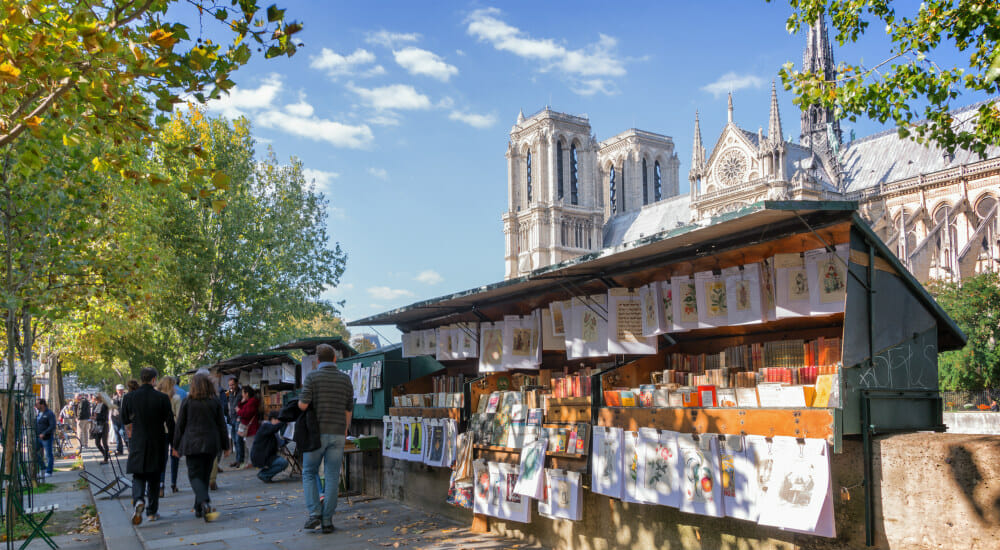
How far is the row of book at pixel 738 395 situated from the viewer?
5.27 meters

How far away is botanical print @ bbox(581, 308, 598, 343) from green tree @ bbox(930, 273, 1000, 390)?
34737mm

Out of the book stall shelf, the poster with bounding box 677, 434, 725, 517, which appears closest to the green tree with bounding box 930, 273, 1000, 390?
the book stall shelf

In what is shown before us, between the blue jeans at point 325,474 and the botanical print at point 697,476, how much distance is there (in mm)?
4206

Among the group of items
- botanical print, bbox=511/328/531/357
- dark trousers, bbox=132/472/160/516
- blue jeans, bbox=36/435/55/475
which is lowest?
blue jeans, bbox=36/435/55/475

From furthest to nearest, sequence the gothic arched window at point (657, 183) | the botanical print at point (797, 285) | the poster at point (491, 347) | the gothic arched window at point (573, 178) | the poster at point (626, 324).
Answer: the gothic arched window at point (657, 183)
the gothic arched window at point (573, 178)
the poster at point (491, 347)
the poster at point (626, 324)
the botanical print at point (797, 285)

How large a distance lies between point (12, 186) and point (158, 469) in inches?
241

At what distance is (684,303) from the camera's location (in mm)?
6855

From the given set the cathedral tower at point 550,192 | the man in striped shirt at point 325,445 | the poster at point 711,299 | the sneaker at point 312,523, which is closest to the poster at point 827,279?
the poster at point 711,299

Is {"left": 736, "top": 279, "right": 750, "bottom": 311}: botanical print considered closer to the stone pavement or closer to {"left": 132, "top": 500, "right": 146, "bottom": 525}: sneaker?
the stone pavement

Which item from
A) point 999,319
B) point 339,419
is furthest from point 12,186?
point 999,319

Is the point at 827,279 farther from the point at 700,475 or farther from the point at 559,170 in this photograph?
the point at 559,170

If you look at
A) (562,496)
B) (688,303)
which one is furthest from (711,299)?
(562,496)

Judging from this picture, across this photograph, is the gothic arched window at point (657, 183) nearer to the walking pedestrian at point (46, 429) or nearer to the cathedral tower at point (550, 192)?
the cathedral tower at point (550, 192)

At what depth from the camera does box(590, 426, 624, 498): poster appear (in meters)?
6.44
